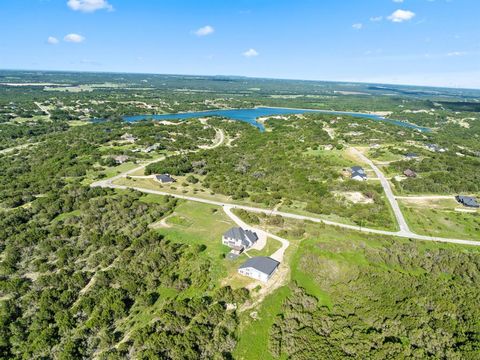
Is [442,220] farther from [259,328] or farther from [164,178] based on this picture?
[164,178]

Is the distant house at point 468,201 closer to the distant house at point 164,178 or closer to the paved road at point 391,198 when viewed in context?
the paved road at point 391,198

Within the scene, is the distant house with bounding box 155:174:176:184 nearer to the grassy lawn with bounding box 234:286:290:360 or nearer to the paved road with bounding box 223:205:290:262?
the paved road with bounding box 223:205:290:262

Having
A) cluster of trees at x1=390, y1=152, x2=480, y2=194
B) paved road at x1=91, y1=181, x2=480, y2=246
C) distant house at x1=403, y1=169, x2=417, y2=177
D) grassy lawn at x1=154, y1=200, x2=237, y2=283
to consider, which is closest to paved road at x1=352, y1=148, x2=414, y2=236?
paved road at x1=91, y1=181, x2=480, y2=246

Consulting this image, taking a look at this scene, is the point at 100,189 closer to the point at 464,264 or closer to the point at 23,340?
the point at 23,340

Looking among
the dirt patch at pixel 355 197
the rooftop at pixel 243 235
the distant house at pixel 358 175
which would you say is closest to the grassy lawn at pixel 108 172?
the rooftop at pixel 243 235

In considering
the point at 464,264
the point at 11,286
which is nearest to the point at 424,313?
the point at 464,264
